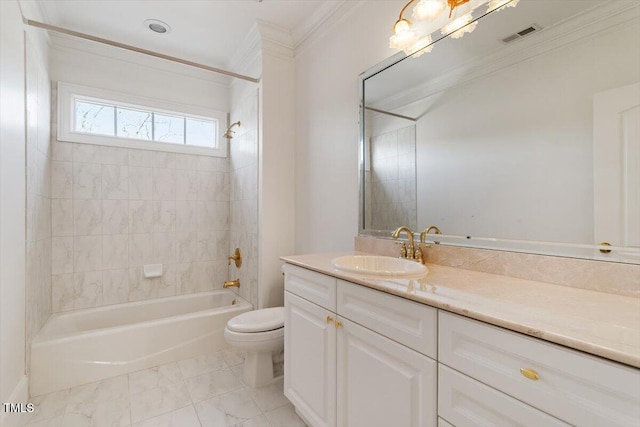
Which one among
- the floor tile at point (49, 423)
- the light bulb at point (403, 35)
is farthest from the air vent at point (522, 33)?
the floor tile at point (49, 423)

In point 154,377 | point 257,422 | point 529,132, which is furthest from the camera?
point 154,377

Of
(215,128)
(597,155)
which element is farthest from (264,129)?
(597,155)

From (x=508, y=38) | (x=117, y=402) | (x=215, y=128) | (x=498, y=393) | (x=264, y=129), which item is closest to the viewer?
(x=498, y=393)

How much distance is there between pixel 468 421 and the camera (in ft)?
2.52

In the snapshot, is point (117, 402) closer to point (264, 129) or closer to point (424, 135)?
point (264, 129)

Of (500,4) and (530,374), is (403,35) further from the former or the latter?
(530,374)

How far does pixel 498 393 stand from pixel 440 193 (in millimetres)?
942

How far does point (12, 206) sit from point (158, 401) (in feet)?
4.58

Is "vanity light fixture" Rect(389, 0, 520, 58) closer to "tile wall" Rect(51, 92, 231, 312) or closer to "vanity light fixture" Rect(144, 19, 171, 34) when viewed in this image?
"vanity light fixture" Rect(144, 19, 171, 34)

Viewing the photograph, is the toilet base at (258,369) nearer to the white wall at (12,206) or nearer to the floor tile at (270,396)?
the floor tile at (270,396)

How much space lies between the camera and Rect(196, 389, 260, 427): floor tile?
1.63m

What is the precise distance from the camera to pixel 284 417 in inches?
65.1

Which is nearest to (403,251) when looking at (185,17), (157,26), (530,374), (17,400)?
(530,374)

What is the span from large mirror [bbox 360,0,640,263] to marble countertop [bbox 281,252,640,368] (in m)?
0.19
